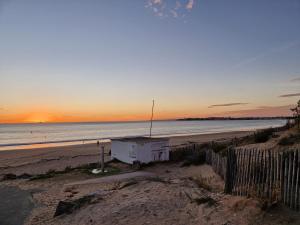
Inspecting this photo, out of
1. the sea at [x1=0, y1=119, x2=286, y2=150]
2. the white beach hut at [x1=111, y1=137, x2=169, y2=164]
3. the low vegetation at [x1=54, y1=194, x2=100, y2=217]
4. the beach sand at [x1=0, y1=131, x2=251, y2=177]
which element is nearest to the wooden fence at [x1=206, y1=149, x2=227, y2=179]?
the white beach hut at [x1=111, y1=137, x2=169, y2=164]

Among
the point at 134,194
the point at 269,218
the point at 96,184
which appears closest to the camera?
the point at 269,218

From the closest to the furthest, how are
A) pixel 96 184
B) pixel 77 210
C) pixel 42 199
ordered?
1. pixel 77 210
2. pixel 42 199
3. pixel 96 184

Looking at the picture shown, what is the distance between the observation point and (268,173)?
7402 millimetres

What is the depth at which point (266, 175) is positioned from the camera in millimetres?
7484

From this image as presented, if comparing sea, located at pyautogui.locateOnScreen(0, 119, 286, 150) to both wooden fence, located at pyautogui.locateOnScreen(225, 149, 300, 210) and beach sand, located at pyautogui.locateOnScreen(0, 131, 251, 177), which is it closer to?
beach sand, located at pyautogui.locateOnScreen(0, 131, 251, 177)

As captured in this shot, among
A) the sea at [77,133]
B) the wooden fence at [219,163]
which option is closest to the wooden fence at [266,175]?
the wooden fence at [219,163]

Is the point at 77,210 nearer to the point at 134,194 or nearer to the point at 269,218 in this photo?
the point at 134,194

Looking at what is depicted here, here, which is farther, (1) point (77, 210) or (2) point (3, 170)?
(2) point (3, 170)

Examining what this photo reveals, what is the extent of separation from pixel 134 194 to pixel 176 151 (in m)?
9.45

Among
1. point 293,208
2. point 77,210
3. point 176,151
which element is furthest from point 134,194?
point 176,151

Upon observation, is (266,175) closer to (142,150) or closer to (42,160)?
(142,150)

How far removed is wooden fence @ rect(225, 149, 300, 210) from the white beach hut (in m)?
8.71

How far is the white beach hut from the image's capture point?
55.9 feet

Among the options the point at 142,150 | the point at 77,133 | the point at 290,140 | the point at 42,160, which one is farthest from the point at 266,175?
the point at 77,133
